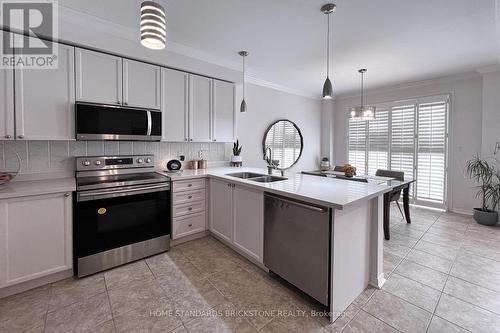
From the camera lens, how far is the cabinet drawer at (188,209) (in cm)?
277

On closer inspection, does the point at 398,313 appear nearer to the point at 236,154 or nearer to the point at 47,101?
the point at 236,154

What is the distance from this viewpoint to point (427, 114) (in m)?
4.46

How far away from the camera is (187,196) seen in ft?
9.38

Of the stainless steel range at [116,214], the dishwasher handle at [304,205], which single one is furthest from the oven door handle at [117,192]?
the dishwasher handle at [304,205]

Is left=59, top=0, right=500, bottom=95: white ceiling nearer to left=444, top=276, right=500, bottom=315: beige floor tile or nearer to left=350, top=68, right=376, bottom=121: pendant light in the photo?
left=350, top=68, right=376, bottom=121: pendant light

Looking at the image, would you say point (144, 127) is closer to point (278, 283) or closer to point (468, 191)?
point (278, 283)

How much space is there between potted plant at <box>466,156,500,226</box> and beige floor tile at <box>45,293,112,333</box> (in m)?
5.20

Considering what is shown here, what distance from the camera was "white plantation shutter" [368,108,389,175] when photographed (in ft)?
16.6

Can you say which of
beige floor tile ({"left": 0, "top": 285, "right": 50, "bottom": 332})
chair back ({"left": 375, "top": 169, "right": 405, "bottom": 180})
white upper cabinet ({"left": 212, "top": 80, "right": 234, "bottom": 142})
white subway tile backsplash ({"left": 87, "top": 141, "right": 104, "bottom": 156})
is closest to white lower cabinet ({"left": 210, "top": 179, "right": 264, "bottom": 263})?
white upper cabinet ({"left": 212, "top": 80, "right": 234, "bottom": 142})

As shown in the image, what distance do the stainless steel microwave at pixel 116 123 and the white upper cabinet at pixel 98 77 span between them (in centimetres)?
11

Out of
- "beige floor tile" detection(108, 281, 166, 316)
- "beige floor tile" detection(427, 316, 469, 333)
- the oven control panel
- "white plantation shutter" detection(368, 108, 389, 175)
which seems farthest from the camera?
"white plantation shutter" detection(368, 108, 389, 175)

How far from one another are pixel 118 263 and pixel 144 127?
5.05 ft

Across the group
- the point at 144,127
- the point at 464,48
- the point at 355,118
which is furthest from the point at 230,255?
the point at 464,48

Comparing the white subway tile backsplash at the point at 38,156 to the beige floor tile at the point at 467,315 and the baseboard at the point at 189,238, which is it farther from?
the beige floor tile at the point at 467,315
